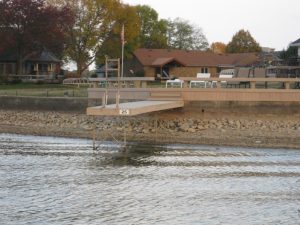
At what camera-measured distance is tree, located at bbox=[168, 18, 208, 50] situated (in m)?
128

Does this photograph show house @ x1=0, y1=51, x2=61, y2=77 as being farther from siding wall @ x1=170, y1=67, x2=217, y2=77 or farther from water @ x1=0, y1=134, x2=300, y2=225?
water @ x1=0, y1=134, x2=300, y2=225

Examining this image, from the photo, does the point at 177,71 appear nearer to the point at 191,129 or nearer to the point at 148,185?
the point at 191,129

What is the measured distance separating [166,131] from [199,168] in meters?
9.31

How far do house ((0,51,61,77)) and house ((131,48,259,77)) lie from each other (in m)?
9.83

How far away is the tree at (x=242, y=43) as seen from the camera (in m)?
108

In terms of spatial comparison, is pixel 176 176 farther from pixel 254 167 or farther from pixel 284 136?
pixel 284 136

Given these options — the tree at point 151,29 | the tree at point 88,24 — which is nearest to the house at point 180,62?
the tree at point 88,24

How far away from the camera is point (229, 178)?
2078 centimetres

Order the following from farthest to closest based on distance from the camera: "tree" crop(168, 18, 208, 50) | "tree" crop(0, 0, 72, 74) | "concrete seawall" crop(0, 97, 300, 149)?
"tree" crop(168, 18, 208, 50)
"tree" crop(0, 0, 72, 74)
"concrete seawall" crop(0, 97, 300, 149)

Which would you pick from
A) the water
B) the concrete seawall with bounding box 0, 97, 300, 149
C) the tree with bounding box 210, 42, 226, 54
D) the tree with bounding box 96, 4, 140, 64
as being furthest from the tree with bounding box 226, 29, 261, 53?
the water

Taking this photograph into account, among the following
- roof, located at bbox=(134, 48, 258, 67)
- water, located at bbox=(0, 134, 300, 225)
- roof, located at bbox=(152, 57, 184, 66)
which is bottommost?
water, located at bbox=(0, 134, 300, 225)

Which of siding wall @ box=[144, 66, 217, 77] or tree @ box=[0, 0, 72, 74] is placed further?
siding wall @ box=[144, 66, 217, 77]

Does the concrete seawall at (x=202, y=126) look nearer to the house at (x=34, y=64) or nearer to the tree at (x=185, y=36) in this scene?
the house at (x=34, y=64)

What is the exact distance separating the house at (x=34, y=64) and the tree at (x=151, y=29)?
2493cm
